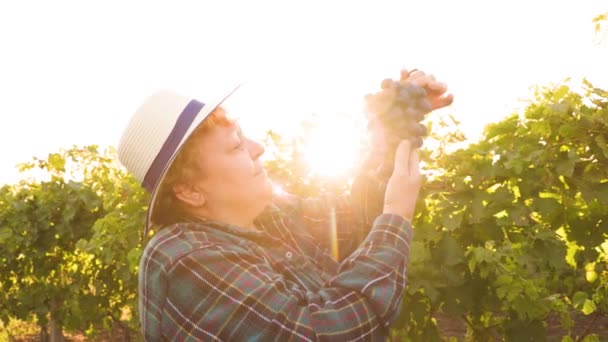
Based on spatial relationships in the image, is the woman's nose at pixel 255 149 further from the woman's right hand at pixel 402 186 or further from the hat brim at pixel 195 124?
the woman's right hand at pixel 402 186

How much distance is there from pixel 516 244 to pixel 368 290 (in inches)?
62.8

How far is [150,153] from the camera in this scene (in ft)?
5.44

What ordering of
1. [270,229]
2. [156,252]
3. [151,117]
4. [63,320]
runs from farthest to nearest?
[63,320] → [270,229] → [151,117] → [156,252]

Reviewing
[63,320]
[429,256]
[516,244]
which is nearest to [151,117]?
[429,256]

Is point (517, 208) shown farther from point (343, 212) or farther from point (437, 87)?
point (437, 87)

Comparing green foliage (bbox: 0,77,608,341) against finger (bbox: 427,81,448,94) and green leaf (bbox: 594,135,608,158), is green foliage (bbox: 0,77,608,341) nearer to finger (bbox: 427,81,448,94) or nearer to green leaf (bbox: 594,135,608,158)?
green leaf (bbox: 594,135,608,158)

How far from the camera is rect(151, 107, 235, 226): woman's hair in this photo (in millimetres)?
1684

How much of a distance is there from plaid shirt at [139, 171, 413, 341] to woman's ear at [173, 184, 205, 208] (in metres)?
0.07

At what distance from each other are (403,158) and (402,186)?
0.08m

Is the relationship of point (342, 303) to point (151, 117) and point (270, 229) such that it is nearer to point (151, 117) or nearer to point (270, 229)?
point (270, 229)

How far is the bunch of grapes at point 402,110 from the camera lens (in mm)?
1686

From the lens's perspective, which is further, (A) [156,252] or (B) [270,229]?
(B) [270,229]

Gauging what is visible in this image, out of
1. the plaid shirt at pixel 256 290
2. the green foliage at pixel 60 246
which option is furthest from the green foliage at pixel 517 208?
the green foliage at pixel 60 246

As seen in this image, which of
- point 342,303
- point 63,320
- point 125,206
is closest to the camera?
point 342,303
